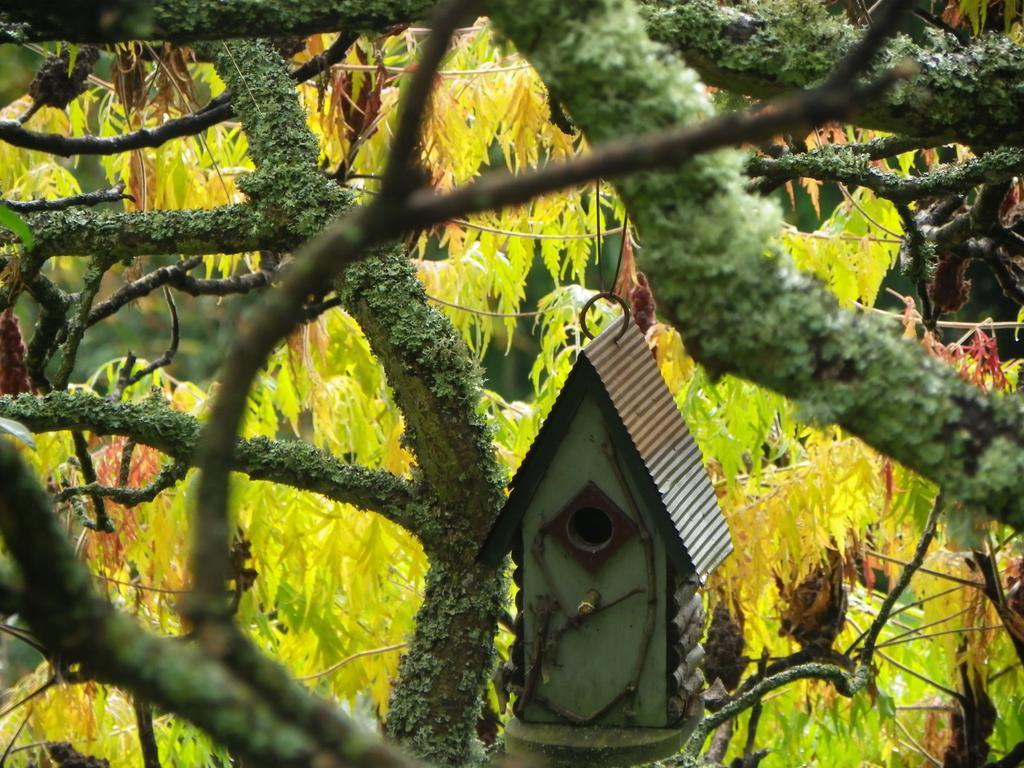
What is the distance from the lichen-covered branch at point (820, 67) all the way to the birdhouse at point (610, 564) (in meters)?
0.40

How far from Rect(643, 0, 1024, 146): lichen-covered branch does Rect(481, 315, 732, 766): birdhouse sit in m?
0.40

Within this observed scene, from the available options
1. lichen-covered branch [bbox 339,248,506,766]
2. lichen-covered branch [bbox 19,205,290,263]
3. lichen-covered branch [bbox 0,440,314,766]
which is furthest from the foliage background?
lichen-covered branch [bbox 0,440,314,766]

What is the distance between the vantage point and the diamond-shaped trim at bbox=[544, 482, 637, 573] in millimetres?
1462

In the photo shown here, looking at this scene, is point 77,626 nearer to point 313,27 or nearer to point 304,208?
point 313,27

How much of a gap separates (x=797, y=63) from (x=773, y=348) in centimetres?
46

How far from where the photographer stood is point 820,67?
3.74 feet

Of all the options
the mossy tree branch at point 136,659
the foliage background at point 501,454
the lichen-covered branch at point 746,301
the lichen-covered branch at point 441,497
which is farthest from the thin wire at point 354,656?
the mossy tree branch at point 136,659

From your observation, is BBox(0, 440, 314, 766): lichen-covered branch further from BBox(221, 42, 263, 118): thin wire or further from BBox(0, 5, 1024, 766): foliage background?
BBox(0, 5, 1024, 766): foliage background

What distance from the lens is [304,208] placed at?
1.44 m

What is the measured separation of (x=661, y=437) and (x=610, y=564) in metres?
→ 0.17

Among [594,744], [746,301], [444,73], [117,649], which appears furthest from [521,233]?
[117,649]

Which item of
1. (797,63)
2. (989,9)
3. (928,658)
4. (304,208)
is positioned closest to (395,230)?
(797,63)

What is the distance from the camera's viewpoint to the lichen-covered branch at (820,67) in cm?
113

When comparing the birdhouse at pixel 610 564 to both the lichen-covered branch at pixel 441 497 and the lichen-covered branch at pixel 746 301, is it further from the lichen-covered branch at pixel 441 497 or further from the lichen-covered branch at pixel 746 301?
the lichen-covered branch at pixel 746 301
